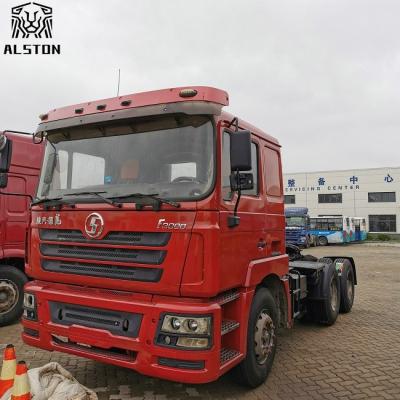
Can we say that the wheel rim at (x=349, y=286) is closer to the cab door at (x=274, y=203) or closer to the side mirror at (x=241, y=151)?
the cab door at (x=274, y=203)

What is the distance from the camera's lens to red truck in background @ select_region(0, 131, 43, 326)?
6.47m

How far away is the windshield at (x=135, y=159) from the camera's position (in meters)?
3.51

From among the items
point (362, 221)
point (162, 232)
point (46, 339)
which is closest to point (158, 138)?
point (162, 232)

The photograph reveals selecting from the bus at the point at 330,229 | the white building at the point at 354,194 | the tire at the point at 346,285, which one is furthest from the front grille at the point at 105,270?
the white building at the point at 354,194

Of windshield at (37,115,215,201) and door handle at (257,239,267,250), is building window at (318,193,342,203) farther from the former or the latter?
windshield at (37,115,215,201)

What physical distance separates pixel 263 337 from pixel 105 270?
1730 mm

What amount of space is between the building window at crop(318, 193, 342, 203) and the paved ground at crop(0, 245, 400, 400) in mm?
44204

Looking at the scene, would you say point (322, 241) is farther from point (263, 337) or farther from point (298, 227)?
point (263, 337)

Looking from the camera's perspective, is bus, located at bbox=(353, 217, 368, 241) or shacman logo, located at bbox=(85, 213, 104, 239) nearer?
shacman logo, located at bbox=(85, 213, 104, 239)

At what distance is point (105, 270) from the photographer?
3660mm

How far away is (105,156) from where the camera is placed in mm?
3912

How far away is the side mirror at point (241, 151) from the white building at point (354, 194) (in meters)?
47.1

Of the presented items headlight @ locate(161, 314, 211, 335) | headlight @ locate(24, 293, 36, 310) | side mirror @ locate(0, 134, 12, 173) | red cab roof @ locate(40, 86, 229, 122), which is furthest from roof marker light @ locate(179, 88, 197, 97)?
headlight @ locate(24, 293, 36, 310)

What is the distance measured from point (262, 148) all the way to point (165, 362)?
98.1 inches
